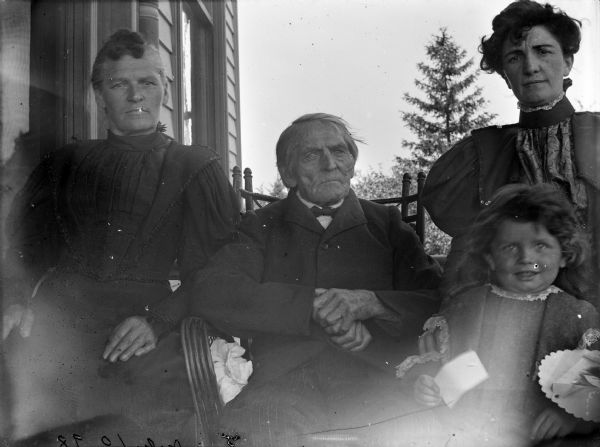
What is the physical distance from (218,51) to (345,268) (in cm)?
99

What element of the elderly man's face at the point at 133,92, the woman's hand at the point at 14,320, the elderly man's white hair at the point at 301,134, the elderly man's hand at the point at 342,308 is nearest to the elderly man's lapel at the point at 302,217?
the elderly man's white hair at the point at 301,134

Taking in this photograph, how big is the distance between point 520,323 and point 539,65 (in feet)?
2.86

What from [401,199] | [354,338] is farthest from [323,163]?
[354,338]

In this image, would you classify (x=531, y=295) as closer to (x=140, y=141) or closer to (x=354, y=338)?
(x=354, y=338)

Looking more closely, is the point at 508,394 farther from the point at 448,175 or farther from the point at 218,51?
the point at 218,51

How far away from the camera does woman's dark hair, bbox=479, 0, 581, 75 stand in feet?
Answer: 7.05

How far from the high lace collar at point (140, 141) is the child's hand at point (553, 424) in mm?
1569

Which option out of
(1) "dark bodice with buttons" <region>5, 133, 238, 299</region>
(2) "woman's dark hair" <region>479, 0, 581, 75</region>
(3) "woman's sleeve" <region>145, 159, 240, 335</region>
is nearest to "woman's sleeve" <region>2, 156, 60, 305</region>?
(1) "dark bodice with buttons" <region>5, 133, 238, 299</region>

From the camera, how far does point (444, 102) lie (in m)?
2.28

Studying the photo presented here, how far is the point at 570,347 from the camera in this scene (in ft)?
6.15

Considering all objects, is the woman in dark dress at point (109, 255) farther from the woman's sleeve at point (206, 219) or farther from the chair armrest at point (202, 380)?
the chair armrest at point (202, 380)

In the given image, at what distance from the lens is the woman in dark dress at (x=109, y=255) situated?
2188 mm

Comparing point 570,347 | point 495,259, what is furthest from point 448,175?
point 570,347

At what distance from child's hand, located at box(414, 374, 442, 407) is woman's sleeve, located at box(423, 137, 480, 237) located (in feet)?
1.81
